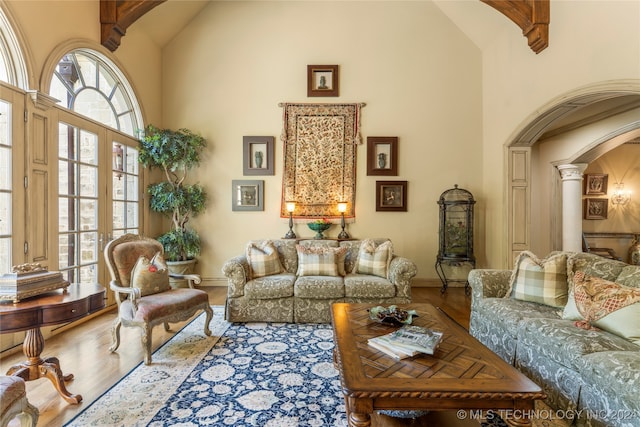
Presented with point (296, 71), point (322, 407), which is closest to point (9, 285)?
point (322, 407)

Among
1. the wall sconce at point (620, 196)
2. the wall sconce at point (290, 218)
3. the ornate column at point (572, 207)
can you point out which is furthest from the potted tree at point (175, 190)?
the wall sconce at point (620, 196)

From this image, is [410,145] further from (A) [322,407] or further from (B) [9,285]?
(B) [9,285]

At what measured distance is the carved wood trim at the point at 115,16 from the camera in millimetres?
3672

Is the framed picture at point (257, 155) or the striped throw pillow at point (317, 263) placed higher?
the framed picture at point (257, 155)

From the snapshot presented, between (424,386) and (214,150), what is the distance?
4.78 meters

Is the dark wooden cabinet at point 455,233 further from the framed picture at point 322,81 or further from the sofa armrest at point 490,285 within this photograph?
the framed picture at point 322,81

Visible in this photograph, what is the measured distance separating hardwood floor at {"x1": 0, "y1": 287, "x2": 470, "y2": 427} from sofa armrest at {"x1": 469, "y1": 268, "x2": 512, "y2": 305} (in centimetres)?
85

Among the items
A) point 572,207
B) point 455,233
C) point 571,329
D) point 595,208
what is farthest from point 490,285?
point 595,208

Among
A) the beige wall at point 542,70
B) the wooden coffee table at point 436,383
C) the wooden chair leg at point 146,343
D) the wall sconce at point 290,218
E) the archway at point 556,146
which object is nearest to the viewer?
the wooden coffee table at point 436,383

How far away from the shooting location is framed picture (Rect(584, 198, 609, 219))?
6203 millimetres

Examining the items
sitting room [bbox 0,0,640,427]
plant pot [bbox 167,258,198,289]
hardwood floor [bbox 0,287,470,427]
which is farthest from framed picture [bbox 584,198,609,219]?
plant pot [bbox 167,258,198,289]

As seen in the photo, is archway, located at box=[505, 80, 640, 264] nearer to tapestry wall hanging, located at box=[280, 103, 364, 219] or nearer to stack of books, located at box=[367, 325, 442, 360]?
tapestry wall hanging, located at box=[280, 103, 364, 219]

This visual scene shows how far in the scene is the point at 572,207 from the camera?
5.28m

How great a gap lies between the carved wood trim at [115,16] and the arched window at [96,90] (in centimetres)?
24
